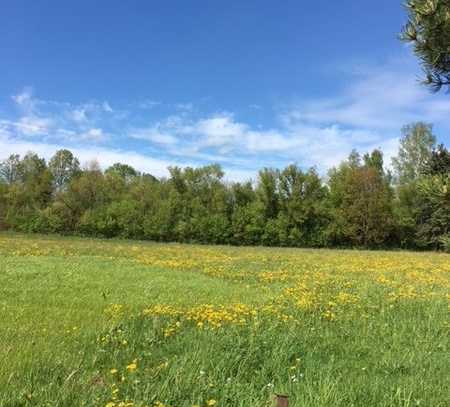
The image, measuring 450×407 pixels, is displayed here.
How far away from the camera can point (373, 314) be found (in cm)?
876

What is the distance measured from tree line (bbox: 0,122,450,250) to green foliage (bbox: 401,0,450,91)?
5426cm

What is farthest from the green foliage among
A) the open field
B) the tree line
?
the tree line

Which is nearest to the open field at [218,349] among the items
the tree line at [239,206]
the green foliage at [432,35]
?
the green foliage at [432,35]

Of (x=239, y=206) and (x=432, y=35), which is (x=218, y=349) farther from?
(x=239, y=206)

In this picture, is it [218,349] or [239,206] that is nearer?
[218,349]

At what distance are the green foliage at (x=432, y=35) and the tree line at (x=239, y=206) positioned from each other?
54.3m

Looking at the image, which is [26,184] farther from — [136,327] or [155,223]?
[136,327]

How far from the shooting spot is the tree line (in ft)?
188

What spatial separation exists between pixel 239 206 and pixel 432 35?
5867 centimetres

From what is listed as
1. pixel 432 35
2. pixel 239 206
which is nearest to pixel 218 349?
pixel 432 35

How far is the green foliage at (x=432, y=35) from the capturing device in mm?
3688

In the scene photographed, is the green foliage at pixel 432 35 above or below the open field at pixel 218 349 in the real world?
above

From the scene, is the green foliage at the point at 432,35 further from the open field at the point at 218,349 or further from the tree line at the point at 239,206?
the tree line at the point at 239,206

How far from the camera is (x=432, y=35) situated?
383 centimetres
